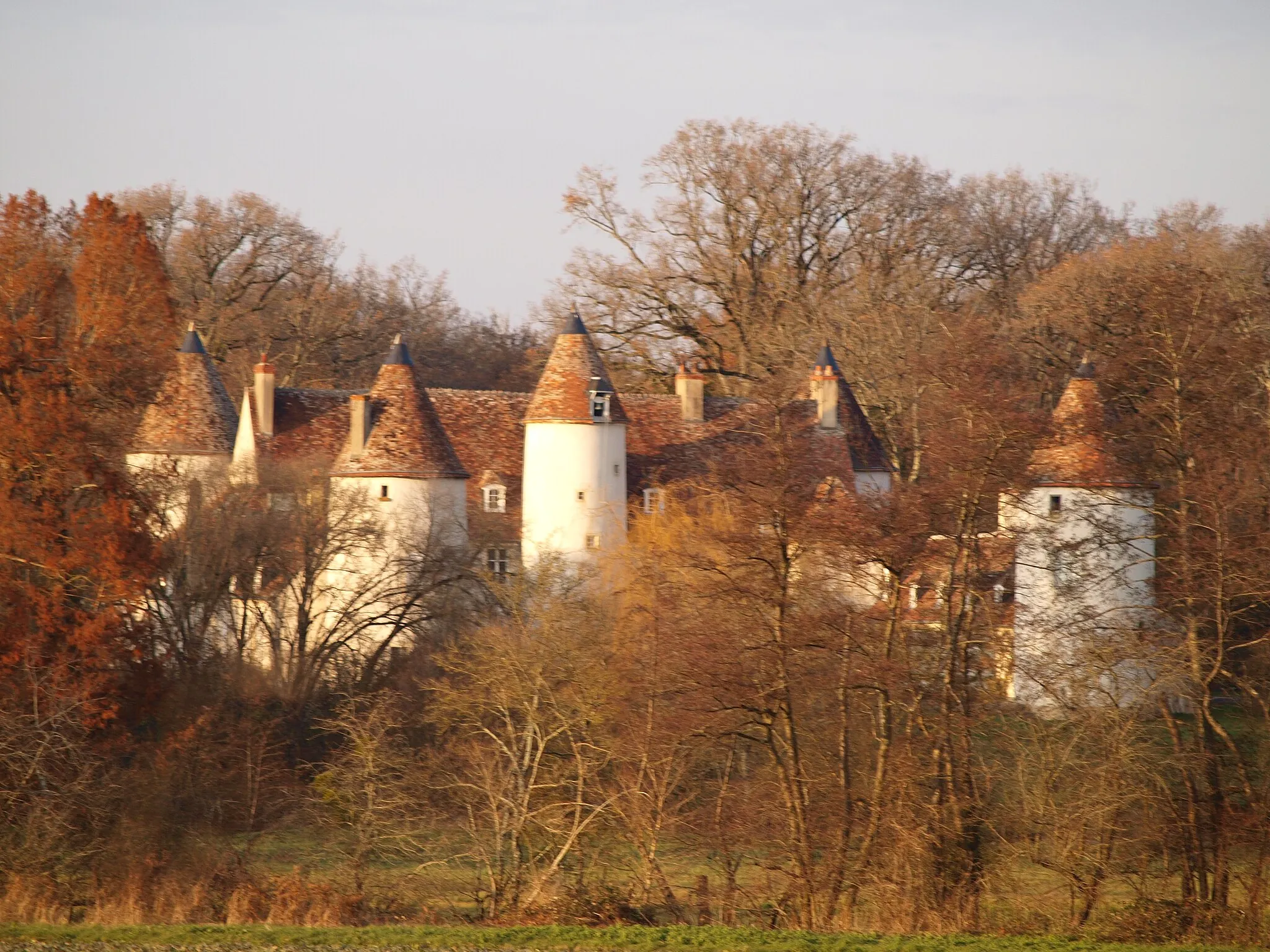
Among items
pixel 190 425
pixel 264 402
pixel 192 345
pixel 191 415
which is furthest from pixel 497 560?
pixel 192 345

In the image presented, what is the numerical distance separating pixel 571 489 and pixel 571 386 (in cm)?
247

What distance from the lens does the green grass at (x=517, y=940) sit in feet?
57.0

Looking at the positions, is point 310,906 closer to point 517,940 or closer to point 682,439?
point 517,940

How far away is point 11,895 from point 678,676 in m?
9.00

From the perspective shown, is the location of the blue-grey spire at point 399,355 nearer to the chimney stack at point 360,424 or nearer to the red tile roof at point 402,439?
the red tile roof at point 402,439

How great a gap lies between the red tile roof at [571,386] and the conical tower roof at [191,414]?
24.4 ft

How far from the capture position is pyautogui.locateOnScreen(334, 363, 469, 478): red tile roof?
38469 millimetres

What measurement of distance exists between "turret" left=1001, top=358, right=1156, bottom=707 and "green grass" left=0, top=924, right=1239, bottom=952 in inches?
266

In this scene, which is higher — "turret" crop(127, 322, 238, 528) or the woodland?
"turret" crop(127, 322, 238, 528)

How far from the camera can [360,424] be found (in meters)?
39.0

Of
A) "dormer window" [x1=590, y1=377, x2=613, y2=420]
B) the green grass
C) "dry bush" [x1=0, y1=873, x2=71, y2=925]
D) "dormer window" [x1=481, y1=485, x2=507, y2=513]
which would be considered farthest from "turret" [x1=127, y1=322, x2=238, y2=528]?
the green grass

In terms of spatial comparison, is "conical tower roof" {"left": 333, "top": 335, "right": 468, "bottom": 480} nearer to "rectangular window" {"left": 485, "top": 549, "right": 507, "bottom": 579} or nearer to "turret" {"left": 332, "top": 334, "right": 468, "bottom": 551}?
"turret" {"left": 332, "top": 334, "right": 468, "bottom": 551}

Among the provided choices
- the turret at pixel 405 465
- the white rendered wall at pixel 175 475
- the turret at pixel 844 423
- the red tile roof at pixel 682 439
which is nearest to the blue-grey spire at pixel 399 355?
the turret at pixel 405 465

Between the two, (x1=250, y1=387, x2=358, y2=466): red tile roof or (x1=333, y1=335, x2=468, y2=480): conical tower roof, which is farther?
(x1=250, y1=387, x2=358, y2=466): red tile roof
